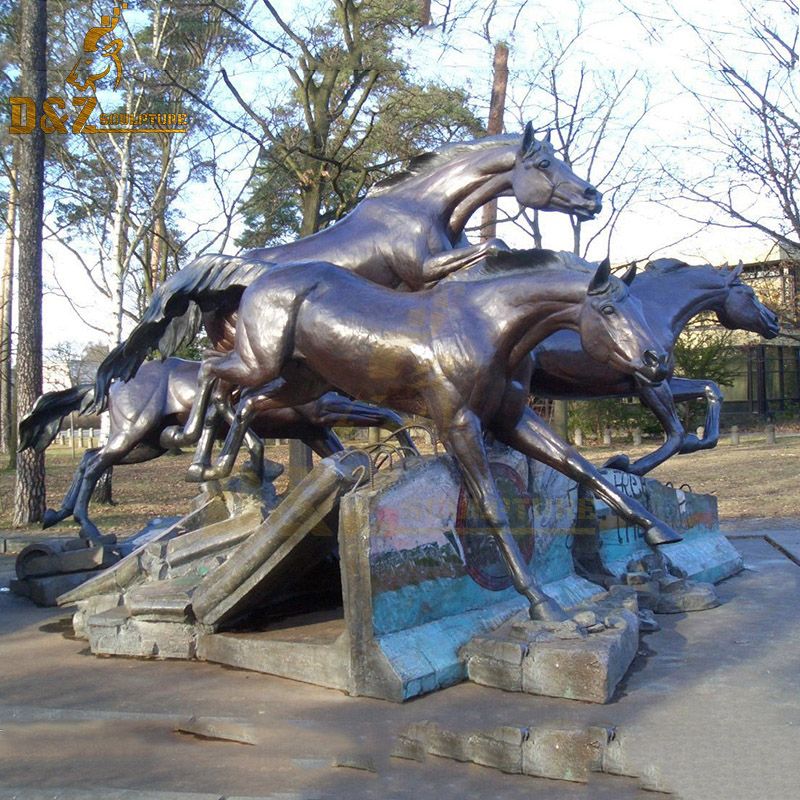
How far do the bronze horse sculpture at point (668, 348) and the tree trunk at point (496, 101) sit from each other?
405 inches

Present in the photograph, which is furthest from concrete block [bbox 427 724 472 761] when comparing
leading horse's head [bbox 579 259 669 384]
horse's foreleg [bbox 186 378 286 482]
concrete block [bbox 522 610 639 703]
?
horse's foreleg [bbox 186 378 286 482]

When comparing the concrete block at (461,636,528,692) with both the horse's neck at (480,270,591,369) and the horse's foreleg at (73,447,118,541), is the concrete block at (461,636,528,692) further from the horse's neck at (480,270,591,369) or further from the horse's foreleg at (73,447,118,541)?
the horse's foreleg at (73,447,118,541)

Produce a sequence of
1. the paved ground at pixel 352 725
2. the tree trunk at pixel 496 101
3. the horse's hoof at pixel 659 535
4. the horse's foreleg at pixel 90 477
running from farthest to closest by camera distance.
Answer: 1. the tree trunk at pixel 496 101
2. the horse's foreleg at pixel 90 477
3. the horse's hoof at pixel 659 535
4. the paved ground at pixel 352 725

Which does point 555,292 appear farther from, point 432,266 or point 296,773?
point 296,773

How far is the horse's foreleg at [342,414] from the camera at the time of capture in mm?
7910

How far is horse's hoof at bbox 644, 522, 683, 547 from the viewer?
4.96 metres

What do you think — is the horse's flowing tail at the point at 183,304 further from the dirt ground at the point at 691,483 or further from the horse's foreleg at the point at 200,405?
the dirt ground at the point at 691,483

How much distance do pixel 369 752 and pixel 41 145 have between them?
492 inches

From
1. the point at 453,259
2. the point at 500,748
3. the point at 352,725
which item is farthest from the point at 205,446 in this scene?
the point at 500,748

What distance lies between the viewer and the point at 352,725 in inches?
155

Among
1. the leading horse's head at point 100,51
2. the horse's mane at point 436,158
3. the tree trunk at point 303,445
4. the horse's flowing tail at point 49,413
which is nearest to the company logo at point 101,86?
the leading horse's head at point 100,51

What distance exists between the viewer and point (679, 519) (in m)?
7.40

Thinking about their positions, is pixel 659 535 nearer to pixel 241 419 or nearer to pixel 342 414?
pixel 241 419

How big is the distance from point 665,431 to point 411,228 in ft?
8.19
